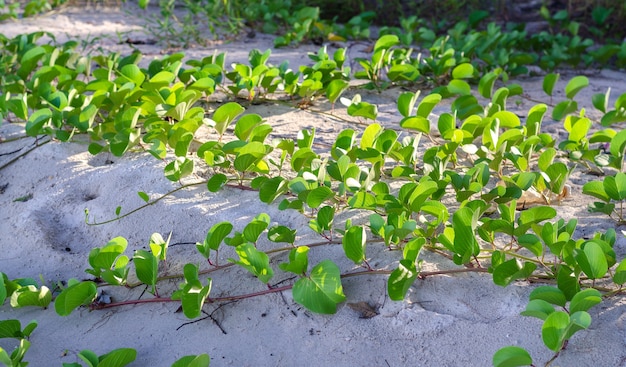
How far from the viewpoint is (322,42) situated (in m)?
3.88

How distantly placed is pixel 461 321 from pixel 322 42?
249cm

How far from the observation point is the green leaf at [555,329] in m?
1.40

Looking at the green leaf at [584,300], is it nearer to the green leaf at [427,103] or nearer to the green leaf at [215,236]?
the green leaf at [215,236]

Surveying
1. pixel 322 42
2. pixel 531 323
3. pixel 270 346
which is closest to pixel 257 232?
pixel 270 346

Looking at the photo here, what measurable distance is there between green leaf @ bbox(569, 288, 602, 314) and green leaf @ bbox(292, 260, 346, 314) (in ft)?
1.61

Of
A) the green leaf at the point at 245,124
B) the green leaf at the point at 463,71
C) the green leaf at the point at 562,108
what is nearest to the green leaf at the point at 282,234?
the green leaf at the point at 245,124

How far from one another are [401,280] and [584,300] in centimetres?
38

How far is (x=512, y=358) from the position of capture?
1.37m

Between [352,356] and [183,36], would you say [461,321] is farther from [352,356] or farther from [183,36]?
[183,36]

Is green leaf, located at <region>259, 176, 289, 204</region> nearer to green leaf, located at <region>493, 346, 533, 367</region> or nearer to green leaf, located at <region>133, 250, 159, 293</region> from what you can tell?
green leaf, located at <region>133, 250, 159, 293</region>

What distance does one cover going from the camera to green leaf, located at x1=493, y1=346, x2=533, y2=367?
1.37 meters

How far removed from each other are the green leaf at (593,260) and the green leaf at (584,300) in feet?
0.25

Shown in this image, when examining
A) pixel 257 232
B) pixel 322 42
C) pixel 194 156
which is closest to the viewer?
pixel 257 232

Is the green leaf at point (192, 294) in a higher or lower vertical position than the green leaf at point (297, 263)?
lower
